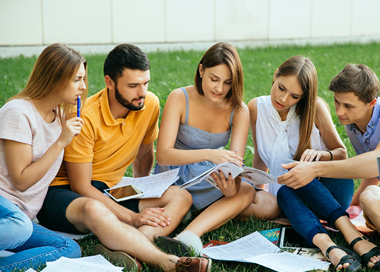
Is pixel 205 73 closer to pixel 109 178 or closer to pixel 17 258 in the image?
pixel 109 178

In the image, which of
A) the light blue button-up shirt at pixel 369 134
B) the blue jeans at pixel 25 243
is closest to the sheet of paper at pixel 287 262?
the light blue button-up shirt at pixel 369 134

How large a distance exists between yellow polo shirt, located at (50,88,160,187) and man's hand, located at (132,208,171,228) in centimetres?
45

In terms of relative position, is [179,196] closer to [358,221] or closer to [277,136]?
[277,136]

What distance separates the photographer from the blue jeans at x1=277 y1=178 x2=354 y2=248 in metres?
2.81

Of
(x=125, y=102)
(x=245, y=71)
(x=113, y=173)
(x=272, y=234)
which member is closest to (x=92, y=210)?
(x=113, y=173)

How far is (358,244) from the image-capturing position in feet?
8.61

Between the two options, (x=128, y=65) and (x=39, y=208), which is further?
(x=128, y=65)

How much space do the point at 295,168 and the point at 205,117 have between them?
85 cm

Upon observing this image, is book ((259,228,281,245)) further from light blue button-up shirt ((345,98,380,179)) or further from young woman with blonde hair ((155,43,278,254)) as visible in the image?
light blue button-up shirt ((345,98,380,179))

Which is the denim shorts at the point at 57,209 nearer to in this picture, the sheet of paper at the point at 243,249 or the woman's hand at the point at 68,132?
the woman's hand at the point at 68,132

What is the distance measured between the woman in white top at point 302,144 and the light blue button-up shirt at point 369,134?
0.12m

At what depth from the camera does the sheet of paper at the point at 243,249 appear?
2.59 metres

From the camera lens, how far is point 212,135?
130 inches

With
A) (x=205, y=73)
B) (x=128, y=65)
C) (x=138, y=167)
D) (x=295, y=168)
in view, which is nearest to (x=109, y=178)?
(x=138, y=167)
